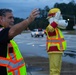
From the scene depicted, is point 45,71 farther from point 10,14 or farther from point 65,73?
point 10,14

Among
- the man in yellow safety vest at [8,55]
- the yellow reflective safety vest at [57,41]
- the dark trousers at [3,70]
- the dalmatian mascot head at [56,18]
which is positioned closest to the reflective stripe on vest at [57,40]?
the yellow reflective safety vest at [57,41]

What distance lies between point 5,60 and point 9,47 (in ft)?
0.55

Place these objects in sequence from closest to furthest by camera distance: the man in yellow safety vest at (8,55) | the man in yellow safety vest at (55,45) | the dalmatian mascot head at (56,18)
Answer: the man in yellow safety vest at (8,55)
the man in yellow safety vest at (55,45)
the dalmatian mascot head at (56,18)

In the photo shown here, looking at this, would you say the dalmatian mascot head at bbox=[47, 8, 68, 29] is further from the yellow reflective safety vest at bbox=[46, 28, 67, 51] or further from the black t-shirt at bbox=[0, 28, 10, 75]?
the black t-shirt at bbox=[0, 28, 10, 75]

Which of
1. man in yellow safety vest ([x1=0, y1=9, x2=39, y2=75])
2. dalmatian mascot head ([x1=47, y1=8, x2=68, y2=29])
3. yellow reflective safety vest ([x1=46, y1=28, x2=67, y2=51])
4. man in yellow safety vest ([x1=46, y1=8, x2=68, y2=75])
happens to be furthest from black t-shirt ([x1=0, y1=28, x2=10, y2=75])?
dalmatian mascot head ([x1=47, y1=8, x2=68, y2=29])

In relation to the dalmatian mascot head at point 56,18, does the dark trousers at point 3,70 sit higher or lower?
lower

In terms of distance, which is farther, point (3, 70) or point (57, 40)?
point (57, 40)

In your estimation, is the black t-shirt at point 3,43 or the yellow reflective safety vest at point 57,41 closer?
the black t-shirt at point 3,43

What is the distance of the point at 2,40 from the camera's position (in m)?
3.93

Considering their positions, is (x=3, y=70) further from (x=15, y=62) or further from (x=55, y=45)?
(x=55, y=45)

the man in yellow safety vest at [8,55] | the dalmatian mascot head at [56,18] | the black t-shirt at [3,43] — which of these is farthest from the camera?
the dalmatian mascot head at [56,18]

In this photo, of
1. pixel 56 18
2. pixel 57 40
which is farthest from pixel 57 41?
pixel 56 18

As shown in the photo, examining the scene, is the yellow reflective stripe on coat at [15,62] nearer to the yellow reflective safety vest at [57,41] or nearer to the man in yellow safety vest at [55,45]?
the man in yellow safety vest at [55,45]

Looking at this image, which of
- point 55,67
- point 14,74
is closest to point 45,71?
point 55,67
